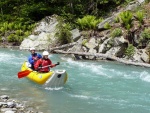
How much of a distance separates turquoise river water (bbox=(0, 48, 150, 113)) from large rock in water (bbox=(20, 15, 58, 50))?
22.7ft

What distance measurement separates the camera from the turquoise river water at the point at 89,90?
895 centimetres

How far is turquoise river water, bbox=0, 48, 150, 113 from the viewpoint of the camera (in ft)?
29.3

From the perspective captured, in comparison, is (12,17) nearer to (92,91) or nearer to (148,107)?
(92,91)

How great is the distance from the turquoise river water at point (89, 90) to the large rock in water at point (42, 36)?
6924 mm

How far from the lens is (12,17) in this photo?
28.8 meters

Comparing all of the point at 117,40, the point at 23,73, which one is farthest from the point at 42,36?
the point at 23,73

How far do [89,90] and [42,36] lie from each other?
1303cm

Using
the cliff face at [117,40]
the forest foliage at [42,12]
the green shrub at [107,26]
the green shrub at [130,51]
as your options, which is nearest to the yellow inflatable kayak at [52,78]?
the cliff face at [117,40]

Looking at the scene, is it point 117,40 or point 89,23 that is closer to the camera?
point 117,40

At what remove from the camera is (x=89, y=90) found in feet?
35.7

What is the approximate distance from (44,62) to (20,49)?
11660 millimetres

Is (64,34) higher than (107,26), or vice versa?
(107,26)

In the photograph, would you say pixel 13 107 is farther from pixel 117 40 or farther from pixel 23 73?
pixel 117 40

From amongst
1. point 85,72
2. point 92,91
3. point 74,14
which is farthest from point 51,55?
point 92,91
